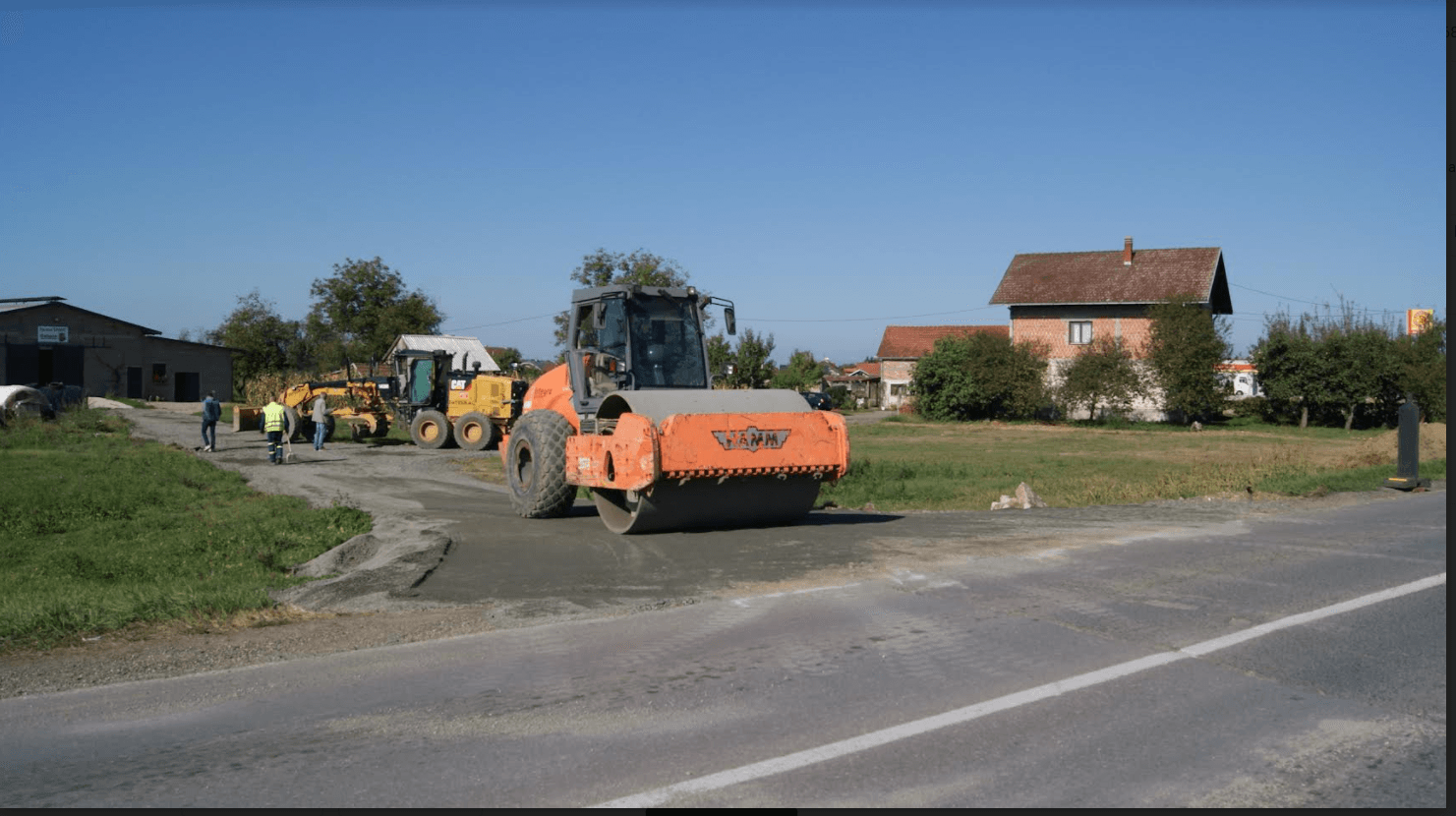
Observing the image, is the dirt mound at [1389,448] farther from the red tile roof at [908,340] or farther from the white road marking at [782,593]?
the red tile roof at [908,340]

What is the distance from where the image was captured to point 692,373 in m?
14.6

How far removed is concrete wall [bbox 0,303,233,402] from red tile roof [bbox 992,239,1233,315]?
4654 cm

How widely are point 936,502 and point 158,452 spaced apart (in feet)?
62.3

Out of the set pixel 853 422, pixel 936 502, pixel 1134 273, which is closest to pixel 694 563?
pixel 936 502

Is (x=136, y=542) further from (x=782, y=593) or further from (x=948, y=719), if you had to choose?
(x=948, y=719)

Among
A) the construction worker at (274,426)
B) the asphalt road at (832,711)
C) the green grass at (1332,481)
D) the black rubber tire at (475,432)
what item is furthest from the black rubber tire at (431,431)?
the asphalt road at (832,711)

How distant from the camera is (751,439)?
12.1 metres

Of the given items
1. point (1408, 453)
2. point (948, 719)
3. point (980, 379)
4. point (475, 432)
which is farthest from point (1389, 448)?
point (980, 379)

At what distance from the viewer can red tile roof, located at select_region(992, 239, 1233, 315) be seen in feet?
188

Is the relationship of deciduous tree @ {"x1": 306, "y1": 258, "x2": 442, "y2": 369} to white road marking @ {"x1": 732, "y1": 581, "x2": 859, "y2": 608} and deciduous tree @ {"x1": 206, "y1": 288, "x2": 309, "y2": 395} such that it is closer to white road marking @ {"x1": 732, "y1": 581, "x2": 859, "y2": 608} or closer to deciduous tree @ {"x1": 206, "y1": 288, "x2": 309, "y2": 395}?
deciduous tree @ {"x1": 206, "y1": 288, "x2": 309, "y2": 395}

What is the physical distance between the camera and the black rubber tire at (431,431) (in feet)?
104

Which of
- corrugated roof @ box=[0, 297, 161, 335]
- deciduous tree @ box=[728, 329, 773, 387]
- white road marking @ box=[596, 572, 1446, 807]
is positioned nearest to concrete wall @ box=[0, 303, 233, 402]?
corrugated roof @ box=[0, 297, 161, 335]

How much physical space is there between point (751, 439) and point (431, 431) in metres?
21.5

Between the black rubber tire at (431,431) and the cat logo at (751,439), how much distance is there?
20989mm
